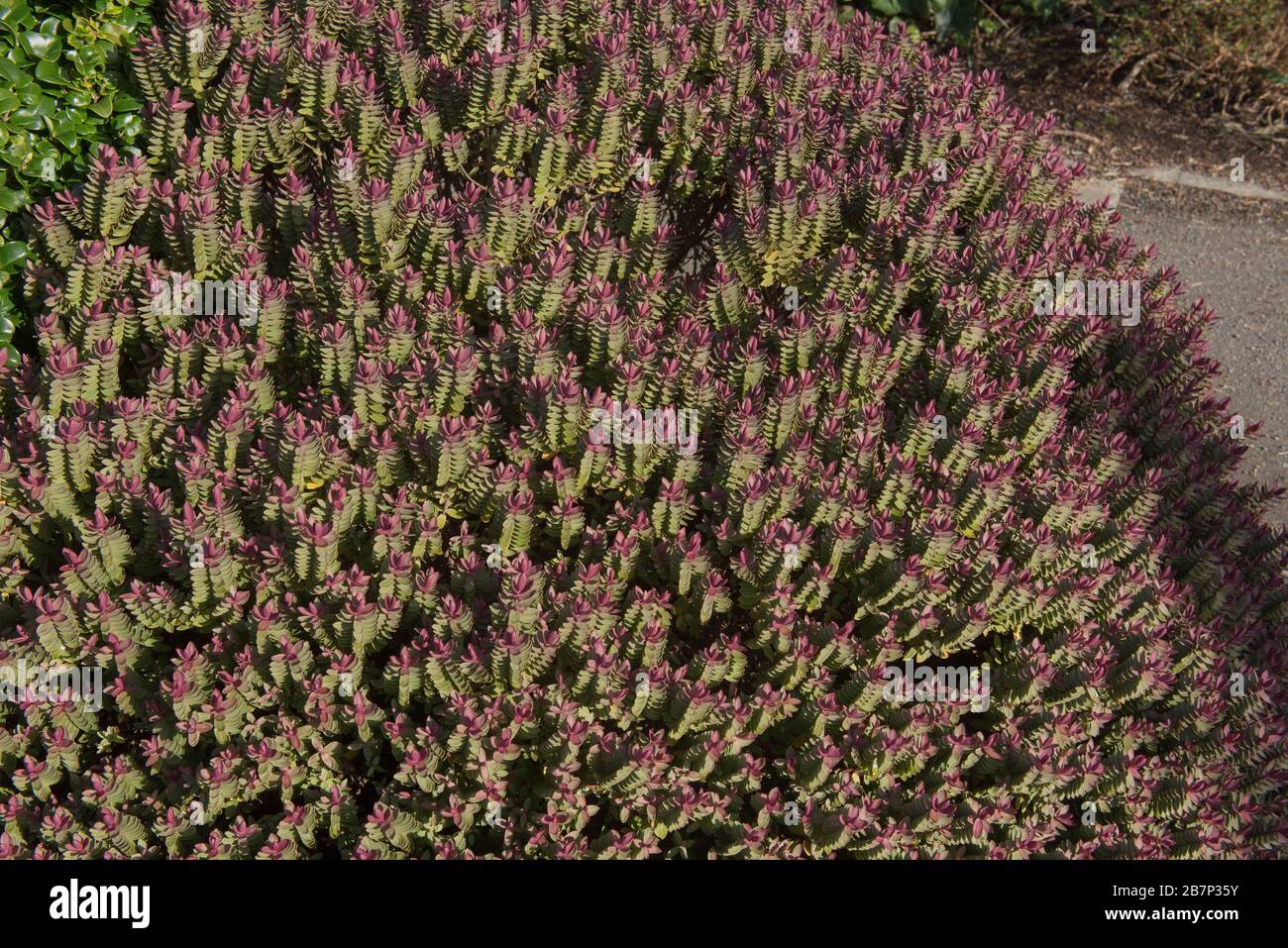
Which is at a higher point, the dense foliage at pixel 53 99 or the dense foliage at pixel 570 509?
the dense foliage at pixel 53 99

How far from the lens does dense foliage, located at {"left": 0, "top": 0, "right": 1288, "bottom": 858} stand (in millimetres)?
2629

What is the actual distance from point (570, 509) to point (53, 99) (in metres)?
2.07

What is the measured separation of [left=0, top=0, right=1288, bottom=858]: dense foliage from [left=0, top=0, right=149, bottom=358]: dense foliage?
0.15m

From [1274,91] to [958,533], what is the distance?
21.9ft

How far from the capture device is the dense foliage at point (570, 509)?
2.63m

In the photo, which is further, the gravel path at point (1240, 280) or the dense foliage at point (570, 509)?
the gravel path at point (1240, 280)

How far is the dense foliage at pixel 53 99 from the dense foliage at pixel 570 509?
0.50ft

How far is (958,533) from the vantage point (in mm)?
2893

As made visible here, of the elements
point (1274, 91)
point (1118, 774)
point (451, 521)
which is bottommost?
point (1118, 774)

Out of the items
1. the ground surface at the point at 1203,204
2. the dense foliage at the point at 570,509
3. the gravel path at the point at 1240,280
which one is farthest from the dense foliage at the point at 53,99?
the ground surface at the point at 1203,204

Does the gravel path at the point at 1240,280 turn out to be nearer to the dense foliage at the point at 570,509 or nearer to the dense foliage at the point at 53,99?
the dense foliage at the point at 570,509

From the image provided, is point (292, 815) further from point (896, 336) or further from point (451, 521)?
point (896, 336)

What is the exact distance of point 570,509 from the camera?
281cm
